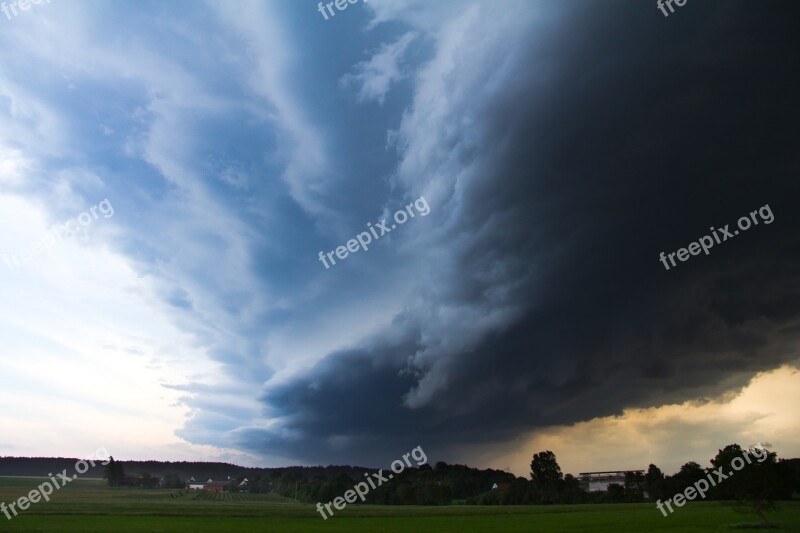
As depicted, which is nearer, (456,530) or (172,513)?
(456,530)

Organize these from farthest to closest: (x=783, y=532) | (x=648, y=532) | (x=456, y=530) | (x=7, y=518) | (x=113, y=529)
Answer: (x=7, y=518) → (x=456, y=530) → (x=113, y=529) → (x=648, y=532) → (x=783, y=532)

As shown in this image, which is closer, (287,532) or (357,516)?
(287,532)

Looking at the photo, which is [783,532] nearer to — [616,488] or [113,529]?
[113,529]

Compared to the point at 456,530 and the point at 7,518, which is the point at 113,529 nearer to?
the point at 7,518

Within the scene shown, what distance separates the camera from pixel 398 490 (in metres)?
197

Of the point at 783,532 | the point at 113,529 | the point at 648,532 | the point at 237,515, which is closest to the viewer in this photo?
the point at 783,532

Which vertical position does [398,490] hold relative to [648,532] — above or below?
above

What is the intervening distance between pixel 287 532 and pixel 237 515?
41.8 metres

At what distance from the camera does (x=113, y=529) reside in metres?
70.0

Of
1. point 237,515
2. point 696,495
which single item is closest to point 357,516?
point 237,515

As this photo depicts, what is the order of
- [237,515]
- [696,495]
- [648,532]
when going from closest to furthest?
[648,532] < [237,515] < [696,495]

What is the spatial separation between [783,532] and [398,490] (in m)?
155

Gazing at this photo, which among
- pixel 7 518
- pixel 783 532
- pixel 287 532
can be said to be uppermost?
pixel 7 518

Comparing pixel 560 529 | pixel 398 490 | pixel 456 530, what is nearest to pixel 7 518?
pixel 456 530
